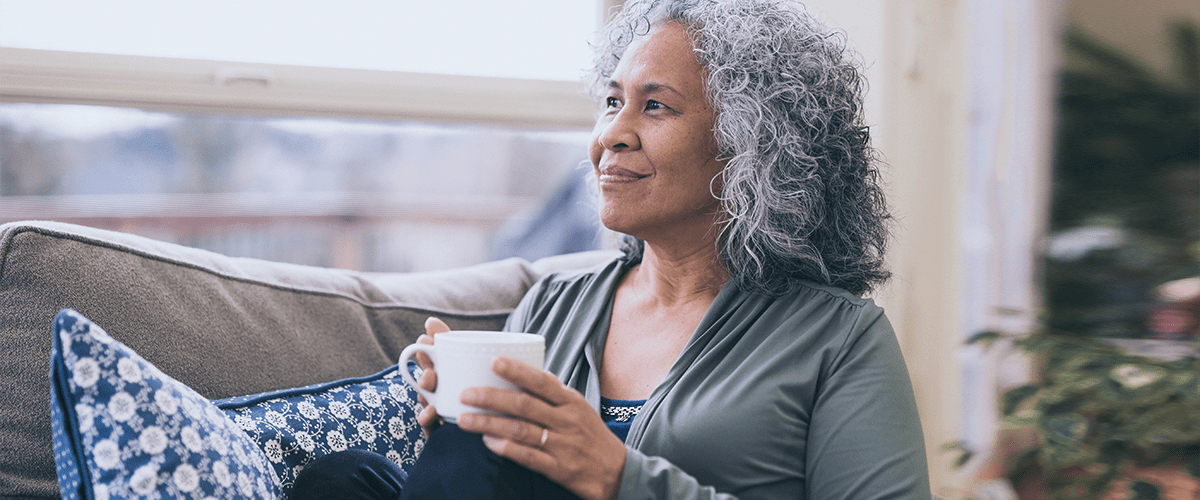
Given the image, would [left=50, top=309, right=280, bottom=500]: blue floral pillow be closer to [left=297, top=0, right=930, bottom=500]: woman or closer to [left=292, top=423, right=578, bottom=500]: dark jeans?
[left=292, top=423, right=578, bottom=500]: dark jeans

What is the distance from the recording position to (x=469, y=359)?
73cm

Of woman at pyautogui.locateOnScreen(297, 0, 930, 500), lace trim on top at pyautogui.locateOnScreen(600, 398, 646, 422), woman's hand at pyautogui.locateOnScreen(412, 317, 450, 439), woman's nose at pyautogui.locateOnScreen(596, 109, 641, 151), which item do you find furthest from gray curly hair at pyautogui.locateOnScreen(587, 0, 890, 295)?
woman's hand at pyautogui.locateOnScreen(412, 317, 450, 439)

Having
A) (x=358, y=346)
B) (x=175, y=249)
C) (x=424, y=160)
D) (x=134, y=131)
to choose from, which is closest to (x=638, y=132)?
(x=358, y=346)

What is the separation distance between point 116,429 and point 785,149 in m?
0.88

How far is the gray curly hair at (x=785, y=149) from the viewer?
46.1 inches

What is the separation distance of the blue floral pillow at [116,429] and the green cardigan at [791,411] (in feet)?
1.51

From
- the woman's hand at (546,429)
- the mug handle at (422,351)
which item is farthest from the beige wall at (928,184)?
the mug handle at (422,351)

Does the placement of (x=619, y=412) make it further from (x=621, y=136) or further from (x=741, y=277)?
(x=621, y=136)

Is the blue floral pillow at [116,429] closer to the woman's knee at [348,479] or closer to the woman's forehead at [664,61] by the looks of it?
the woman's knee at [348,479]

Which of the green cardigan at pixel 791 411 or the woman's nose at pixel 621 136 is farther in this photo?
the woman's nose at pixel 621 136

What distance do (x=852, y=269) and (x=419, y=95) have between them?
1.18 meters

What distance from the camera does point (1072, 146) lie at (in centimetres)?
262

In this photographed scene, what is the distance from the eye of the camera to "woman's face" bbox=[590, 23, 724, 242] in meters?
1.18

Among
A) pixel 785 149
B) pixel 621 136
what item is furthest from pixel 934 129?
pixel 621 136
